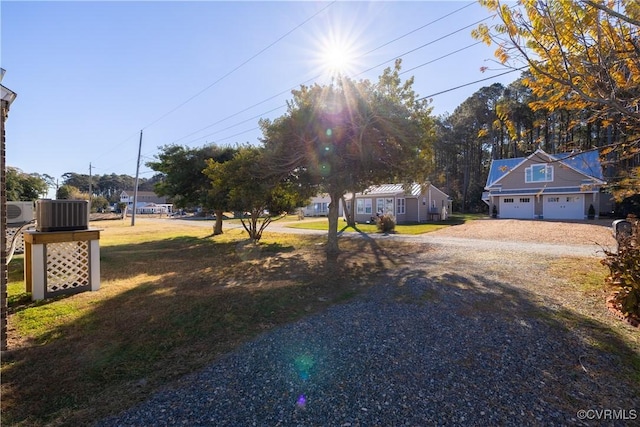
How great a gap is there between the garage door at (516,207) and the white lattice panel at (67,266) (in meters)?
28.7

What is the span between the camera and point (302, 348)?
3760 millimetres

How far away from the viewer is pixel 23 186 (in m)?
27.3

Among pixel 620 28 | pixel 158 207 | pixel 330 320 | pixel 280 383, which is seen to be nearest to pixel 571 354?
pixel 330 320

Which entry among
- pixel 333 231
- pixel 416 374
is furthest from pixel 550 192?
pixel 416 374

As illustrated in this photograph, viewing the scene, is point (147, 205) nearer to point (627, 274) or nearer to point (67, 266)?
point (67, 266)

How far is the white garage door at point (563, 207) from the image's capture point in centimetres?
2200

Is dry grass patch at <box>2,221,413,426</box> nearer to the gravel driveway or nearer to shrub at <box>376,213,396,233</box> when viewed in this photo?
the gravel driveway

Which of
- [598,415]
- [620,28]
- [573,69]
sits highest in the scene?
[620,28]

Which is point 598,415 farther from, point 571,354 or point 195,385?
point 195,385

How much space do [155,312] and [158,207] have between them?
66047 mm

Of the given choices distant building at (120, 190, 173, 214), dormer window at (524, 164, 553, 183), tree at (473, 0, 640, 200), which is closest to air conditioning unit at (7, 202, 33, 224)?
tree at (473, 0, 640, 200)

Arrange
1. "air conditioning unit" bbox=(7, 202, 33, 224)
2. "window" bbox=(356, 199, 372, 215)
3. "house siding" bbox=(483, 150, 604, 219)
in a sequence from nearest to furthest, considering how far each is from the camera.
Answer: "air conditioning unit" bbox=(7, 202, 33, 224)
"house siding" bbox=(483, 150, 604, 219)
"window" bbox=(356, 199, 372, 215)

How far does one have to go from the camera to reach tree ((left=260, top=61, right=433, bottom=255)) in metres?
8.84

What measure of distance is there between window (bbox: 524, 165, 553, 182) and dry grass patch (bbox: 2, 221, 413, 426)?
2128 centimetres
